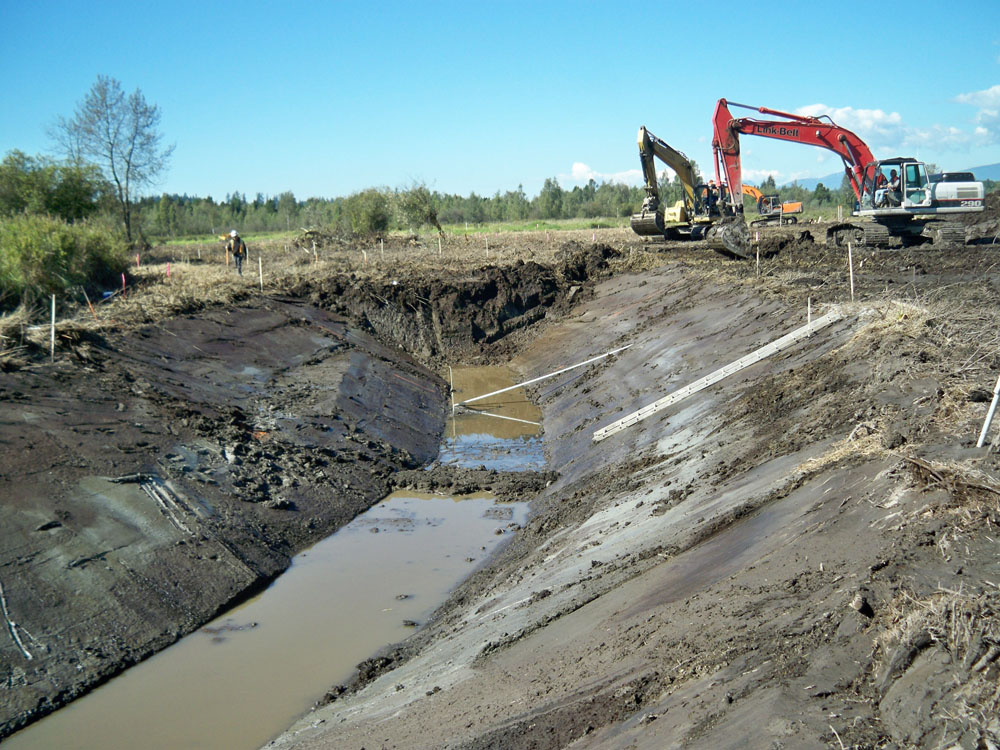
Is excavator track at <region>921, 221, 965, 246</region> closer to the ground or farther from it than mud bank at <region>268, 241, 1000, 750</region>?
farther from it

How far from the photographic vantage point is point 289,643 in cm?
1097

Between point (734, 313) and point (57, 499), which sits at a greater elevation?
point (734, 313)

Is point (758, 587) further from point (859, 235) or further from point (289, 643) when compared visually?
point (859, 235)

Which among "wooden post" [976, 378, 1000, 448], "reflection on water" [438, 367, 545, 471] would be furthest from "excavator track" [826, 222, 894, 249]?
"wooden post" [976, 378, 1000, 448]

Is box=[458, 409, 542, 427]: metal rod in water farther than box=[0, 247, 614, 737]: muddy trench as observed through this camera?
Yes

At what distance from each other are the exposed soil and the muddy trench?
0.05 m

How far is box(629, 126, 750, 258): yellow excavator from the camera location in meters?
32.4

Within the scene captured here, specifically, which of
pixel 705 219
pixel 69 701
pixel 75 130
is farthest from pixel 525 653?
pixel 75 130

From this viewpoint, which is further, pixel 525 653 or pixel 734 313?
pixel 734 313

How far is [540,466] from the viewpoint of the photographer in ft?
60.5

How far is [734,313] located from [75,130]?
131 feet

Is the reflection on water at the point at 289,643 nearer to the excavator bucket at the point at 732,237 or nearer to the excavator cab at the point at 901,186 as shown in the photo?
the excavator bucket at the point at 732,237

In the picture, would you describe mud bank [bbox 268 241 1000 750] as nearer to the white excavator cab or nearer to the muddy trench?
the muddy trench

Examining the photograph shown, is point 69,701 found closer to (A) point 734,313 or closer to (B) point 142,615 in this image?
(B) point 142,615
